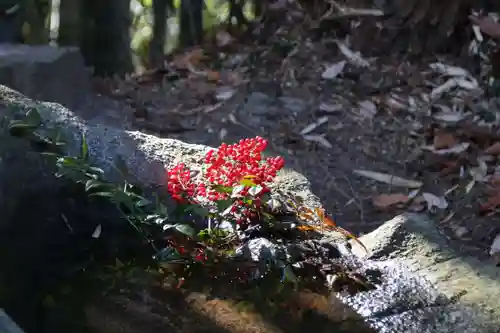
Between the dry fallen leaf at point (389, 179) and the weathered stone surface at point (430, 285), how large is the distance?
105 cm

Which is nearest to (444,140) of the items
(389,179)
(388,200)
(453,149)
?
(453,149)

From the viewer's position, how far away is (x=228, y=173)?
→ 135cm

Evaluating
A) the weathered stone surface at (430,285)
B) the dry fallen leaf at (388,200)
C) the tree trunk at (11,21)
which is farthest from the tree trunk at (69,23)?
the weathered stone surface at (430,285)

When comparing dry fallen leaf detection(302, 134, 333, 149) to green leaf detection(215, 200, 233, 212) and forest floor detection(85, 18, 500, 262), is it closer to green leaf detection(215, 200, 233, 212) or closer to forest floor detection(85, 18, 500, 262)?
forest floor detection(85, 18, 500, 262)

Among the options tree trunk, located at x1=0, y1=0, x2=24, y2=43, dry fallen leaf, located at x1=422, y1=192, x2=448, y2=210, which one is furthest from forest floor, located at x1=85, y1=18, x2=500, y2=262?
tree trunk, located at x1=0, y1=0, x2=24, y2=43

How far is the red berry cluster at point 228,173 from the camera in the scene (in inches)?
52.2

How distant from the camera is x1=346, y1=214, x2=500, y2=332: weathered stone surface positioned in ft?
3.82

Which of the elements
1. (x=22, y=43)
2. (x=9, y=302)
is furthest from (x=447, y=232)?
(x=22, y=43)

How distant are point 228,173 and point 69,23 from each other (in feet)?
6.57

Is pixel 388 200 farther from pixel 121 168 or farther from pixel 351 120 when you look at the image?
pixel 121 168

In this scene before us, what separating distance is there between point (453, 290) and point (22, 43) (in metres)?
2.39

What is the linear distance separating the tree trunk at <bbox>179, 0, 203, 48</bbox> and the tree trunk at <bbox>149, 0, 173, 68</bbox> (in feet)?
0.31

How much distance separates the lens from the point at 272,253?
120 cm

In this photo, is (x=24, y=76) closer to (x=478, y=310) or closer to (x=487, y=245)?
(x=487, y=245)
